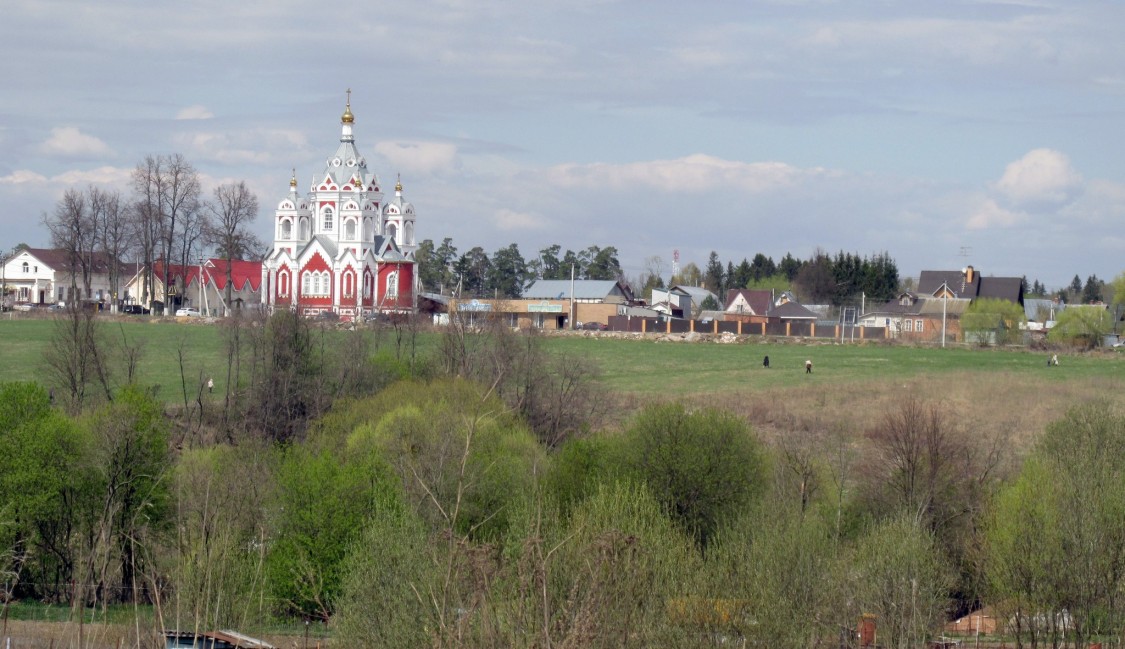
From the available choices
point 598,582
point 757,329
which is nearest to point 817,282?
point 757,329

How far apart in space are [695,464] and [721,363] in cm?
3056

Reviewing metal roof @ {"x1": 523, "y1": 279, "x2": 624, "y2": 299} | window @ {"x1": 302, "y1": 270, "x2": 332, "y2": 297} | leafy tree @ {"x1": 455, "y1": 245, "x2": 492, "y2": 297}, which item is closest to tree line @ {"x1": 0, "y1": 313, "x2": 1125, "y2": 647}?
window @ {"x1": 302, "y1": 270, "x2": 332, "y2": 297}

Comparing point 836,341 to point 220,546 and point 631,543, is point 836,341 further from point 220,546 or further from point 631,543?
point 631,543

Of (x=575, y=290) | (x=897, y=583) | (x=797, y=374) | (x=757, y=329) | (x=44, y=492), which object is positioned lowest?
(x=44, y=492)

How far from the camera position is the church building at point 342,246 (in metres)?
88.2

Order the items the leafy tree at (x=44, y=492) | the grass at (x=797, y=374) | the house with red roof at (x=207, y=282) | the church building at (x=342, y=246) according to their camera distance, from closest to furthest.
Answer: the leafy tree at (x=44, y=492), the grass at (x=797, y=374), the church building at (x=342, y=246), the house with red roof at (x=207, y=282)

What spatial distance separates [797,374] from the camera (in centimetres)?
5644

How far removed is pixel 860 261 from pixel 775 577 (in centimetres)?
10315

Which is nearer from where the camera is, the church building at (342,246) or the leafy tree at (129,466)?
the leafy tree at (129,466)

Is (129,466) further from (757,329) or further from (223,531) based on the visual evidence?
(757,329)

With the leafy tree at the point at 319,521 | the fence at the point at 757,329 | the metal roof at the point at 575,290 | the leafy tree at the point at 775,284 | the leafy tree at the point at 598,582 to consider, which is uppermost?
the leafy tree at the point at 775,284

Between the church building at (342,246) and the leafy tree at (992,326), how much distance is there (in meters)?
33.9

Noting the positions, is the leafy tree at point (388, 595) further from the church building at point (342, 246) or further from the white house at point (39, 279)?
the white house at point (39, 279)

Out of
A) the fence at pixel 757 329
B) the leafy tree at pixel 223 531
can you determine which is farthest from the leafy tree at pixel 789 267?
the leafy tree at pixel 223 531
